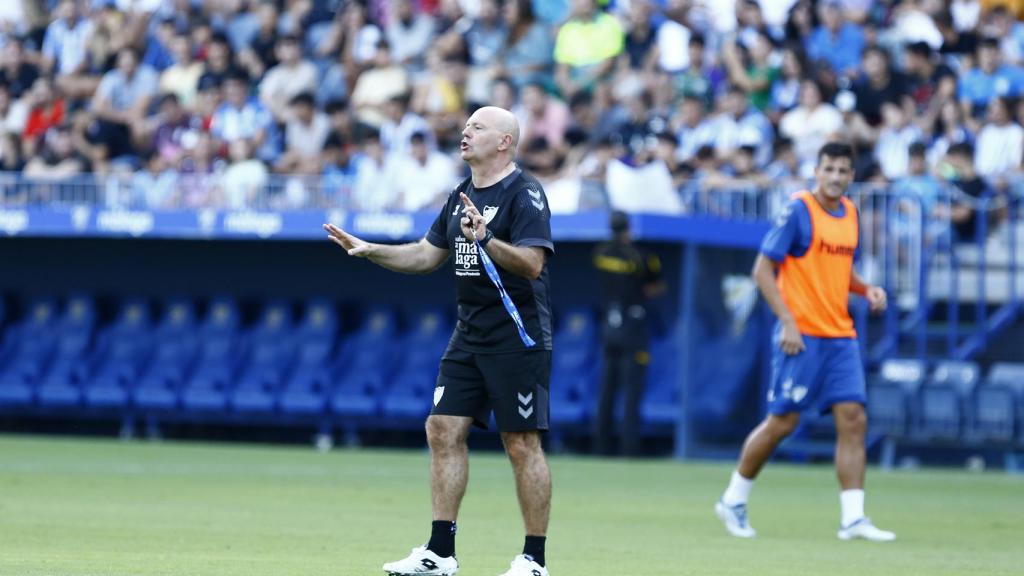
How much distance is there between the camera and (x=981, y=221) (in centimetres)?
1866

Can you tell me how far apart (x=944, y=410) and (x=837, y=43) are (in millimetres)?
5170

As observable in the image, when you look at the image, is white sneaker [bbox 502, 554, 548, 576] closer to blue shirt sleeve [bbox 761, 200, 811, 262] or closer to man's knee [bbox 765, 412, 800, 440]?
man's knee [bbox 765, 412, 800, 440]

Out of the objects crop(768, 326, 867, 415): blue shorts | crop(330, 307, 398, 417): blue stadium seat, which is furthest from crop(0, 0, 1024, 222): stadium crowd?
crop(768, 326, 867, 415): blue shorts

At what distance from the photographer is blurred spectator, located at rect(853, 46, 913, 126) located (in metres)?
20.3

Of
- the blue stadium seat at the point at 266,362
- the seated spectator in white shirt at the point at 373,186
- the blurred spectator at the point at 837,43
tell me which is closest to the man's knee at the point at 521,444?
the seated spectator in white shirt at the point at 373,186

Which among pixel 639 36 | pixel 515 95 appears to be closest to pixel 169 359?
pixel 515 95

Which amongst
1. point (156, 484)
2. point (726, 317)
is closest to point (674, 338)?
point (726, 317)

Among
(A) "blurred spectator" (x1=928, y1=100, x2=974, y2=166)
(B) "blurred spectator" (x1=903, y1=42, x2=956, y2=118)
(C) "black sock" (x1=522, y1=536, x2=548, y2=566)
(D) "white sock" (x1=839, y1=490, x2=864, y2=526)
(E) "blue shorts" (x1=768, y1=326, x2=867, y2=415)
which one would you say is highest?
(B) "blurred spectator" (x1=903, y1=42, x2=956, y2=118)

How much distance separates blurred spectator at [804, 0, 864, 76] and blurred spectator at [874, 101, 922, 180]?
1.79 m

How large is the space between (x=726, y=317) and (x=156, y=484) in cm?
747

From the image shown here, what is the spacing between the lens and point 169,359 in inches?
853

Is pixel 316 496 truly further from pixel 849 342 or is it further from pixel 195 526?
pixel 849 342

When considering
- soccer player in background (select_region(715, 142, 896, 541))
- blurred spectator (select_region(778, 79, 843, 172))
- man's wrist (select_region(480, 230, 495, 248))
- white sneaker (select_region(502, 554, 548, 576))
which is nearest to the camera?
man's wrist (select_region(480, 230, 495, 248))

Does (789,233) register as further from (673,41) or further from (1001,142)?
(673,41)
